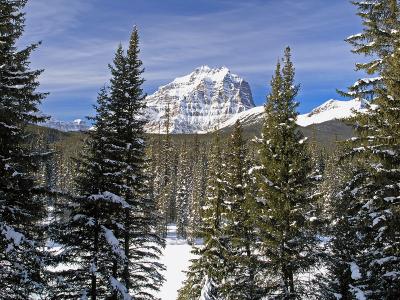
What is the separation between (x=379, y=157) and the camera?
654 inches

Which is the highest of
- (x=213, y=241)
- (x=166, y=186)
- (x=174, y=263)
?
(x=166, y=186)

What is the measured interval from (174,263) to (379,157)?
52.7 metres

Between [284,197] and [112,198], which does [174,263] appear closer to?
[284,197]

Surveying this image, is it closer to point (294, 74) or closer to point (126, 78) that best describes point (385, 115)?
point (294, 74)

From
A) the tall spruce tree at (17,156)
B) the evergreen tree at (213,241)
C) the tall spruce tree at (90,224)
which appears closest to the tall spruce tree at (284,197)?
the evergreen tree at (213,241)

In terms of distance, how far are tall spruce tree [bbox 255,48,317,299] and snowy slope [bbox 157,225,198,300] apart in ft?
42.4

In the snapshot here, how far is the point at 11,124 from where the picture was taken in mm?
15312

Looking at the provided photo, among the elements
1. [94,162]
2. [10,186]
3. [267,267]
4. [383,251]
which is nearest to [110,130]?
[94,162]

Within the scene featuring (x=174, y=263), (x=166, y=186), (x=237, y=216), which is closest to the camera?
(x=237, y=216)

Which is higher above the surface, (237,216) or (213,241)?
(237,216)

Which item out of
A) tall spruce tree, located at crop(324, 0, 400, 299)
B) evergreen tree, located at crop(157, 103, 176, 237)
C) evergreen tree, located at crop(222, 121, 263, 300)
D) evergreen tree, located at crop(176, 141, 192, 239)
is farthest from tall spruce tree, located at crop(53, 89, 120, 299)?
evergreen tree, located at crop(176, 141, 192, 239)

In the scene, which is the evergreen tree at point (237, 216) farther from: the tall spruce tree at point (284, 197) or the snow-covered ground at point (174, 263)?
the snow-covered ground at point (174, 263)

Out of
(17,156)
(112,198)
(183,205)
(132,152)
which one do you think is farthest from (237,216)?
(183,205)

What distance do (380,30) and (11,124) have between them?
15065 millimetres
